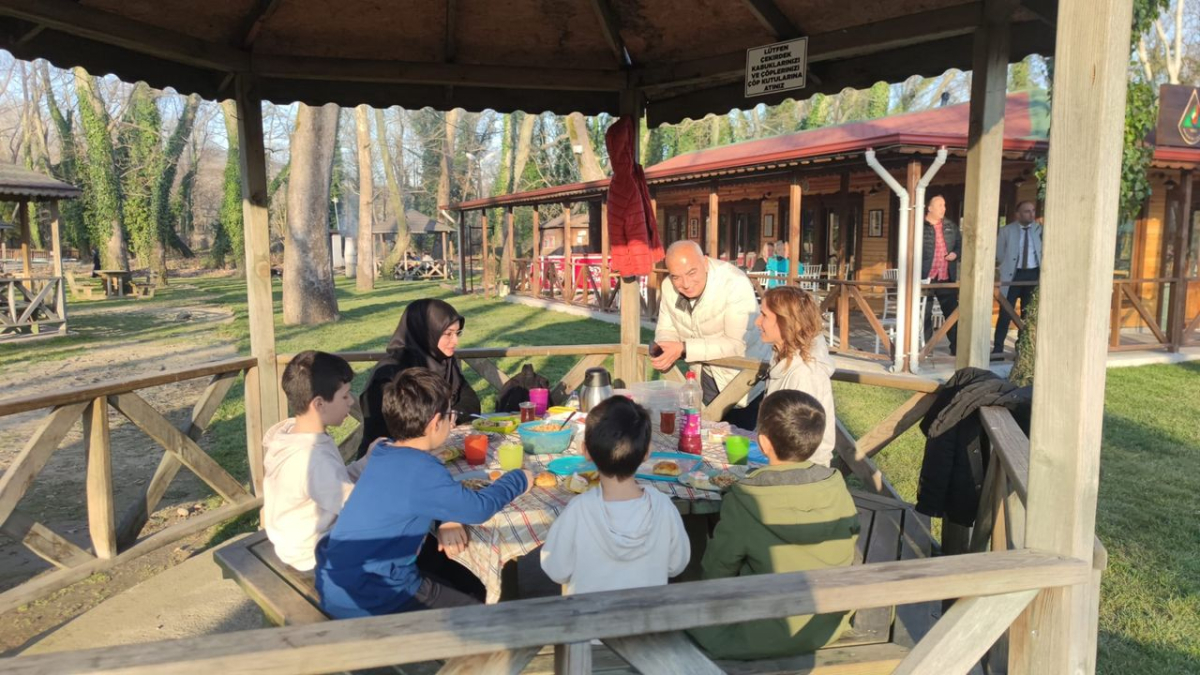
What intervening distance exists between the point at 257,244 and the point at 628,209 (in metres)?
2.52

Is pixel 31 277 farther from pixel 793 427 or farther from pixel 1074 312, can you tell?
pixel 1074 312

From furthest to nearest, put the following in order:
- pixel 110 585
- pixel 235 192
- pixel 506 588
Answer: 1. pixel 235 192
2. pixel 110 585
3. pixel 506 588

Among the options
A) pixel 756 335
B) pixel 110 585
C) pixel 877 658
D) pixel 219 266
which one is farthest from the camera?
pixel 219 266

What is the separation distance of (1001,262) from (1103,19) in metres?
9.88

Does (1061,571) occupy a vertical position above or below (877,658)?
above

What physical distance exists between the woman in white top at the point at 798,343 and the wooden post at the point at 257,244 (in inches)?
124

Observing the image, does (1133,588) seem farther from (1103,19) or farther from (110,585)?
(110,585)

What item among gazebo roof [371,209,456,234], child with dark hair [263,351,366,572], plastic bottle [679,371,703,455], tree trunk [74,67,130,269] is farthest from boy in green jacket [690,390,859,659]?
gazebo roof [371,209,456,234]

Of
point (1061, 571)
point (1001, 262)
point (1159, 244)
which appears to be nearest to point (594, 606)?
point (1061, 571)

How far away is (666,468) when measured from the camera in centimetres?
319

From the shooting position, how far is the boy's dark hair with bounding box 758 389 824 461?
8.54ft

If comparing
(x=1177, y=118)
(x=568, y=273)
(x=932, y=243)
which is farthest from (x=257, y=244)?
(x=568, y=273)

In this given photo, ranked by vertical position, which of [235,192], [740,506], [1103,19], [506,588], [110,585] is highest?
[235,192]

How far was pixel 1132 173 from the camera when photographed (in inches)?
400
